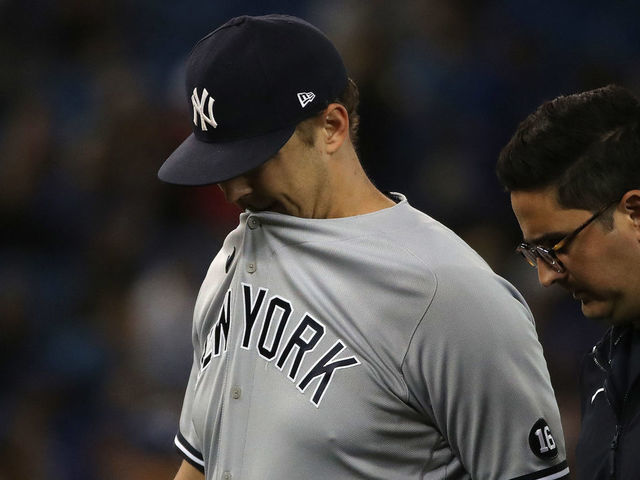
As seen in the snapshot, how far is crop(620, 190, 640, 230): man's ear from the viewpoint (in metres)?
1.95

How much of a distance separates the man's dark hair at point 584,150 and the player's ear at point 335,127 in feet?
1.09

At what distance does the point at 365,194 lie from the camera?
204 centimetres

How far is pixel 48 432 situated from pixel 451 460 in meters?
3.13

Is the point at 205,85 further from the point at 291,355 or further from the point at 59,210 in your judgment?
the point at 59,210

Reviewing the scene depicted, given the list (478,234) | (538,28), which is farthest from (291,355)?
(538,28)

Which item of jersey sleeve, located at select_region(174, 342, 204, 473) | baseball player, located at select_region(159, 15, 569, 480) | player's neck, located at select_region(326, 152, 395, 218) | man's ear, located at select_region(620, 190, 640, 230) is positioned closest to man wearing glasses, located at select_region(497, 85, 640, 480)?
man's ear, located at select_region(620, 190, 640, 230)

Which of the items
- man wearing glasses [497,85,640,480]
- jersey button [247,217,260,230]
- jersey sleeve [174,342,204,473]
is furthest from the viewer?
jersey sleeve [174,342,204,473]

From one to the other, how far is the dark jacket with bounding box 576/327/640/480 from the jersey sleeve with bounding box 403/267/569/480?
138 millimetres

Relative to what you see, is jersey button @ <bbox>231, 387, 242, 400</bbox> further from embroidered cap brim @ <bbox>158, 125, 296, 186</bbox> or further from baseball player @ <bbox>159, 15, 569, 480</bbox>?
embroidered cap brim @ <bbox>158, 125, 296, 186</bbox>

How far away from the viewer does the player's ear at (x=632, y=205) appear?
1.95 meters

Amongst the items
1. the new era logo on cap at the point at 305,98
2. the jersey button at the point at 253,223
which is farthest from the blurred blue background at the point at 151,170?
the new era logo on cap at the point at 305,98

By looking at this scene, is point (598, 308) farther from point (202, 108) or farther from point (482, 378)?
point (202, 108)

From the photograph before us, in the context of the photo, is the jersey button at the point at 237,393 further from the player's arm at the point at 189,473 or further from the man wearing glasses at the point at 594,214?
the man wearing glasses at the point at 594,214

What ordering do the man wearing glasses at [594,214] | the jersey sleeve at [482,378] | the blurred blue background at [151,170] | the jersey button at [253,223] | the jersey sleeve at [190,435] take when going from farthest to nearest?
the blurred blue background at [151,170], the jersey sleeve at [190,435], the jersey button at [253,223], the man wearing glasses at [594,214], the jersey sleeve at [482,378]
